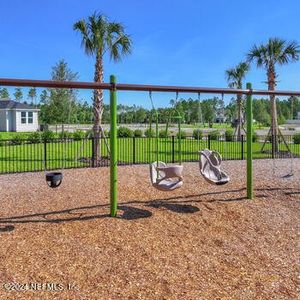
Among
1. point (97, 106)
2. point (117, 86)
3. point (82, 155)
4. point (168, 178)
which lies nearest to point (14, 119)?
Answer: point (82, 155)

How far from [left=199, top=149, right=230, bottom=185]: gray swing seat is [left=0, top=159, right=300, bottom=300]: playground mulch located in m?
0.57

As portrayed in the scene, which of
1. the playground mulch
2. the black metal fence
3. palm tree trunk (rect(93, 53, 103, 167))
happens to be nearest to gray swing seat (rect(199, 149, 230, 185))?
the playground mulch

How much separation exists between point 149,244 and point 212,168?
8.00 feet

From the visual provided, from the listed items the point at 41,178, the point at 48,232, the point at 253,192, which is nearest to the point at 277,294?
the point at 48,232

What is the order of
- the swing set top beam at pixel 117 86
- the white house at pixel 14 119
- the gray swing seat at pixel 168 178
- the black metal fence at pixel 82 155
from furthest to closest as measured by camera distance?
the white house at pixel 14 119
the black metal fence at pixel 82 155
the gray swing seat at pixel 168 178
the swing set top beam at pixel 117 86

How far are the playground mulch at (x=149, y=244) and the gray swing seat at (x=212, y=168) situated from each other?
1.88 ft

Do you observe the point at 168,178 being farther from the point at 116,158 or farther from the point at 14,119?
the point at 14,119

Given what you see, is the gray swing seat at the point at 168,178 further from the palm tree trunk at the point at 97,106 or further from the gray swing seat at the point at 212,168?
the palm tree trunk at the point at 97,106

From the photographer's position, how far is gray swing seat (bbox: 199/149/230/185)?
21.0ft

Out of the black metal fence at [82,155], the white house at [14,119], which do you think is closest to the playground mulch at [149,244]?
the black metal fence at [82,155]

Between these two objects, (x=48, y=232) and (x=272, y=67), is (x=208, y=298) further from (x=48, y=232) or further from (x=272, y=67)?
(x=272, y=67)

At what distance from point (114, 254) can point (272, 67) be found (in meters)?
17.0

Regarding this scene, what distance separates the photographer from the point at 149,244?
16.4 feet

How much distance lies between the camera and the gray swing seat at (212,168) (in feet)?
21.0
